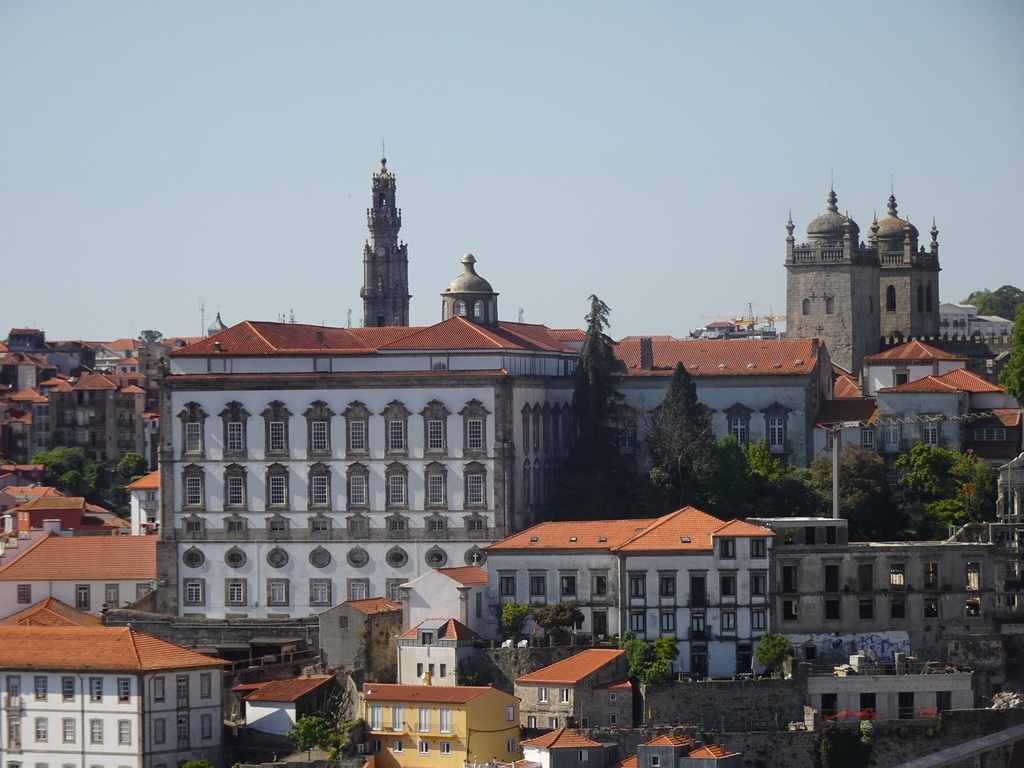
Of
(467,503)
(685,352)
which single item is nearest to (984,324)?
(685,352)

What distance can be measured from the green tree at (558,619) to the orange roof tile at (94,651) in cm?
1034

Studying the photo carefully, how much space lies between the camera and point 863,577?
5684 centimetres

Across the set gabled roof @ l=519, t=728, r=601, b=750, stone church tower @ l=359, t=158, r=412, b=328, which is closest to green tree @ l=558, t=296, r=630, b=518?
gabled roof @ l=519, t=728, r=601, b=750

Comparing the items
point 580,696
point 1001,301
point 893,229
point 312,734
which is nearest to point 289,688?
point 312,734

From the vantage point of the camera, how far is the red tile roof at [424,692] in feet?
171

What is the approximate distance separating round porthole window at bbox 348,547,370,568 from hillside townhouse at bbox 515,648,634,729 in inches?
415

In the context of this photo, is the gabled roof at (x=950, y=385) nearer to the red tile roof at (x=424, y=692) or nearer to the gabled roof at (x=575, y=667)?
the gabled roof at (x=575, y=667)

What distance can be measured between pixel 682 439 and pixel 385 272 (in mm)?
46528

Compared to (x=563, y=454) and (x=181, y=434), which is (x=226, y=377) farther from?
(x=563, y=454)

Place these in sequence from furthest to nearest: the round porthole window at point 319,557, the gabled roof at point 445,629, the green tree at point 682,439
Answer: the green tree at point 682,439 < the round porthole window at point 319,557 < the gabled roof at point 445,629

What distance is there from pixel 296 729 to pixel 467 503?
11.6m

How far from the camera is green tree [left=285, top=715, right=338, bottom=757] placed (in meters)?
53.8

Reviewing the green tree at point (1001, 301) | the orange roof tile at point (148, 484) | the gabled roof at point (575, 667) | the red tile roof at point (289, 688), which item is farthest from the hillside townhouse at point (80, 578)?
the green tree at point (1001, 301)

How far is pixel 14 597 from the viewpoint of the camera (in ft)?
216
